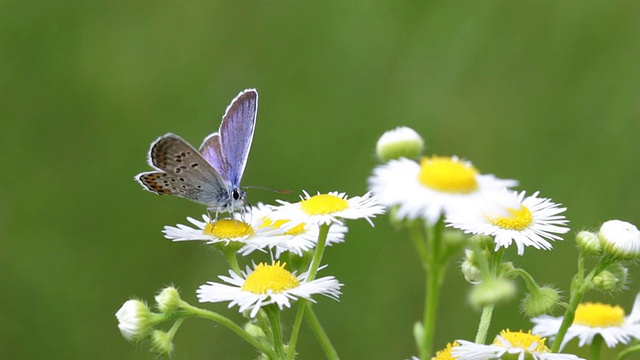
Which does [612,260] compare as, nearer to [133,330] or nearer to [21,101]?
[133,330]

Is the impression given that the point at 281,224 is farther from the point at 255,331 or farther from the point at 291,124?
the point at 291,124

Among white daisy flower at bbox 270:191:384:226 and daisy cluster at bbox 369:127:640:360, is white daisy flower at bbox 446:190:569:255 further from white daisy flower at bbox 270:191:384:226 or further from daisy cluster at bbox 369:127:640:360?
white daisy flower at bbox 270:191:384:226

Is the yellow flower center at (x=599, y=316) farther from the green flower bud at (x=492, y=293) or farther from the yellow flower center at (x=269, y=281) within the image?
the green flower bud at (x=492, y=293)

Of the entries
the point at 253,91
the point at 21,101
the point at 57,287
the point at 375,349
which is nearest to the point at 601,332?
the point at 253,91

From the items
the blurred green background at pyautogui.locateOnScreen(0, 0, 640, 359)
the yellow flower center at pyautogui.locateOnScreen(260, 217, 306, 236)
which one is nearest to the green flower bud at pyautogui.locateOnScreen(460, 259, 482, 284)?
the yellow flower center at pyautogui.locateOnScreen(260, 217, 306, 236)

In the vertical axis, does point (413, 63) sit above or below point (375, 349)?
above

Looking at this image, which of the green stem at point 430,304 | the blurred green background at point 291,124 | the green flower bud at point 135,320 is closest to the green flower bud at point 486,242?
the green stem at point 430,304
